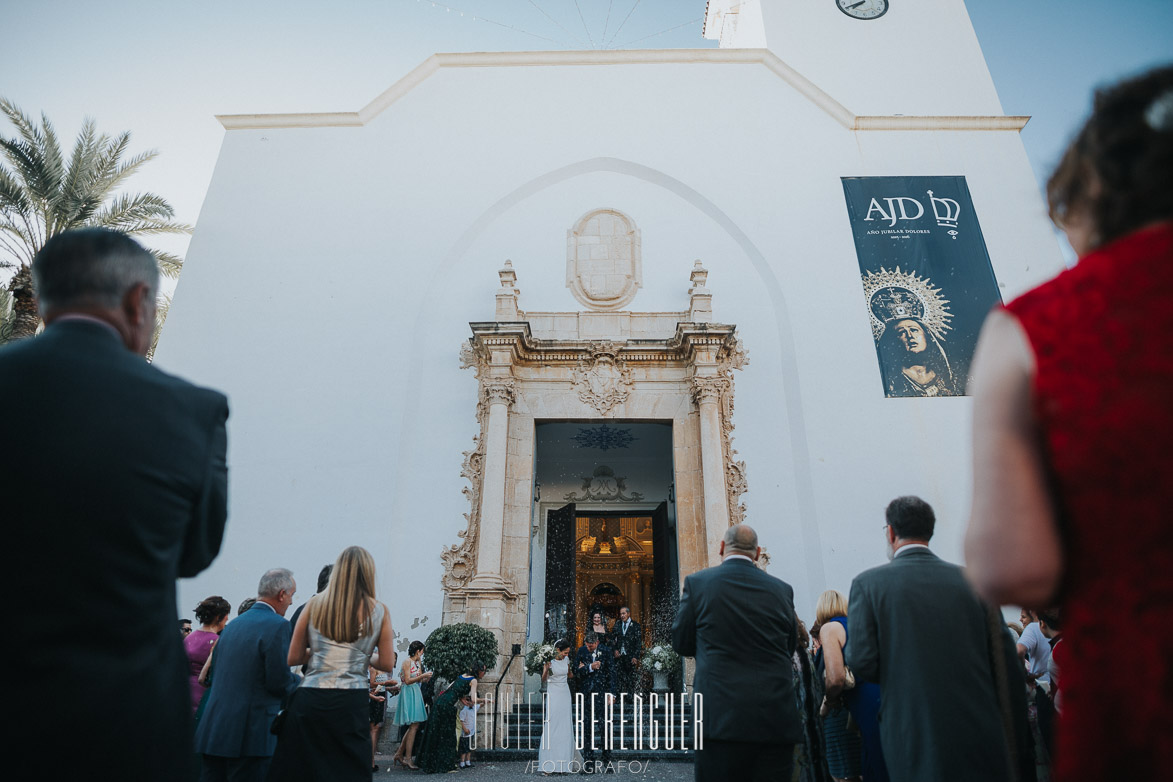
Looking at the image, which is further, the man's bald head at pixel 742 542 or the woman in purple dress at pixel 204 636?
the woman in purple dress at pixel 204 636

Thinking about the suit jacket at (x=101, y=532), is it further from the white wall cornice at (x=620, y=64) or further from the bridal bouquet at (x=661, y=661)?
the white wall cornice at (x=620, y=64)

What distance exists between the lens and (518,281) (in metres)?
11.5

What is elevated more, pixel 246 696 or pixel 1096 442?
pixel 1096 442

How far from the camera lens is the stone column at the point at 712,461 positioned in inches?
370

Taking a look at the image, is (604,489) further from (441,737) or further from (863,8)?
(863,8)

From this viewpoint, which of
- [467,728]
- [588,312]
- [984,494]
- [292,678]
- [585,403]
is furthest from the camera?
[588,312]

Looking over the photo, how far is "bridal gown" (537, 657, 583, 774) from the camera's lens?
718cm

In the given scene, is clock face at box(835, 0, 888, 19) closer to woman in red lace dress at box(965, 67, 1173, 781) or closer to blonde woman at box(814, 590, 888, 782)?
blonde woman at box(814, 590, 888, 782)

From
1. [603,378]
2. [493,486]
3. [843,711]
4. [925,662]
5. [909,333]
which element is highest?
[909,333]

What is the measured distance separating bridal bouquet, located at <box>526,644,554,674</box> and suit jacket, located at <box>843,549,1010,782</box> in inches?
227

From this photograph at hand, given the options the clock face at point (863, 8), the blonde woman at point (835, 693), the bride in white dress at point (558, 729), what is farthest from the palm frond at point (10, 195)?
the clock face at point (863, 8)

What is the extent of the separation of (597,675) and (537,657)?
2.94 feet

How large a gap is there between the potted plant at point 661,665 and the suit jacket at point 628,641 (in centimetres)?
52

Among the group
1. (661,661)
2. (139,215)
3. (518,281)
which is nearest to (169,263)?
(139,215)
